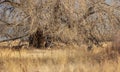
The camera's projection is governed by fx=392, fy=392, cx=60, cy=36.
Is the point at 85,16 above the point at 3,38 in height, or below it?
above

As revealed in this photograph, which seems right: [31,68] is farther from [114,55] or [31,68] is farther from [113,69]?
[114,55]

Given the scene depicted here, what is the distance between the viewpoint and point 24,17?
51.5 feet

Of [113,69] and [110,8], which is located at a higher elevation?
[110,8]

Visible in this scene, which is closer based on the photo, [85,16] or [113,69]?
[113,69]

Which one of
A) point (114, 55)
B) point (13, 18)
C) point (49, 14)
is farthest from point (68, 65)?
point (13, 18)

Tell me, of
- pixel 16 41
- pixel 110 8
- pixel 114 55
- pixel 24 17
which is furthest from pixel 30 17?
pixel 114 55

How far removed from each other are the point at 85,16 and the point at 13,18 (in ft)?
9.56

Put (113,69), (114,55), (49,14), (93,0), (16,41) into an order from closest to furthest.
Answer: (113,69) → (114,55) → (49,14) → (93,0) → (16,41)

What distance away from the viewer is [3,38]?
17.0 meters

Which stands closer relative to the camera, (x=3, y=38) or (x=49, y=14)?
(x=49, y=14)

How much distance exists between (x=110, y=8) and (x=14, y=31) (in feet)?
13.4

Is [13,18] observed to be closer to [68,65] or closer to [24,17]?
[24,17]

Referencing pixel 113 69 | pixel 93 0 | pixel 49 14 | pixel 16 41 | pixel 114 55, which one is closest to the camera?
pixel 113 69

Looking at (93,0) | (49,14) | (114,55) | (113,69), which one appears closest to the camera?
(113,69)
